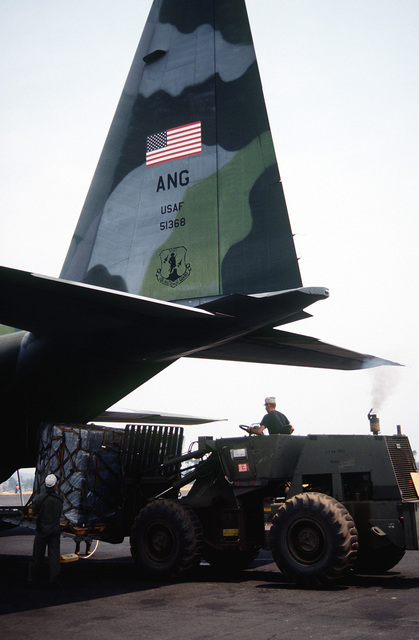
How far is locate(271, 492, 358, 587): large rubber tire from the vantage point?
7.44 metres

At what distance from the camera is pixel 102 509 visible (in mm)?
9570

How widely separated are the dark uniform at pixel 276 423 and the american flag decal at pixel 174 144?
4.13 meters

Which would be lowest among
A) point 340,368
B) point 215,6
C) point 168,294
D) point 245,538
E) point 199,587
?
point 199,587

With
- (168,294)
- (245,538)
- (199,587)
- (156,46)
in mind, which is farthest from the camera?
(156,46)

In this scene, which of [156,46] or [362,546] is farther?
[156,46]

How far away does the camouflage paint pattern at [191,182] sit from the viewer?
8.68 m

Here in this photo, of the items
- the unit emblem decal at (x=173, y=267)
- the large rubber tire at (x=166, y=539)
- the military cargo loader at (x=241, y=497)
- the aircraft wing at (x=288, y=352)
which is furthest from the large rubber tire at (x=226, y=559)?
the unit emblem decal at (x=173, y=267)

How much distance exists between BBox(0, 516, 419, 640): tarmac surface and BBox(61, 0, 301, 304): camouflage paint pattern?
376 cm

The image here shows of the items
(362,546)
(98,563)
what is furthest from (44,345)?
(362,546)

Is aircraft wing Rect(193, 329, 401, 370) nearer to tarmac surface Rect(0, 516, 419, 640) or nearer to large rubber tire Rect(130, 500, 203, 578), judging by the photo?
large rubber tire Rect(130, 500, 203, 578)

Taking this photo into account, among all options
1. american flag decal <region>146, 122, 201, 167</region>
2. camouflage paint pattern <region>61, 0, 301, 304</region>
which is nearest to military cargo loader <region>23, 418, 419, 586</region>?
camouflage paint pattern <region>61, 0, 301, 304</region>

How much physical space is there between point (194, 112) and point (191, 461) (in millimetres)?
5330

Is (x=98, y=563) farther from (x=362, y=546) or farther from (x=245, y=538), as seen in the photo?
(x=362, y=546)

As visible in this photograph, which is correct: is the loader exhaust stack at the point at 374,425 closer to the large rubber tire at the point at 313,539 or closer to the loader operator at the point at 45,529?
the large rubber tire at the point at 313,539
